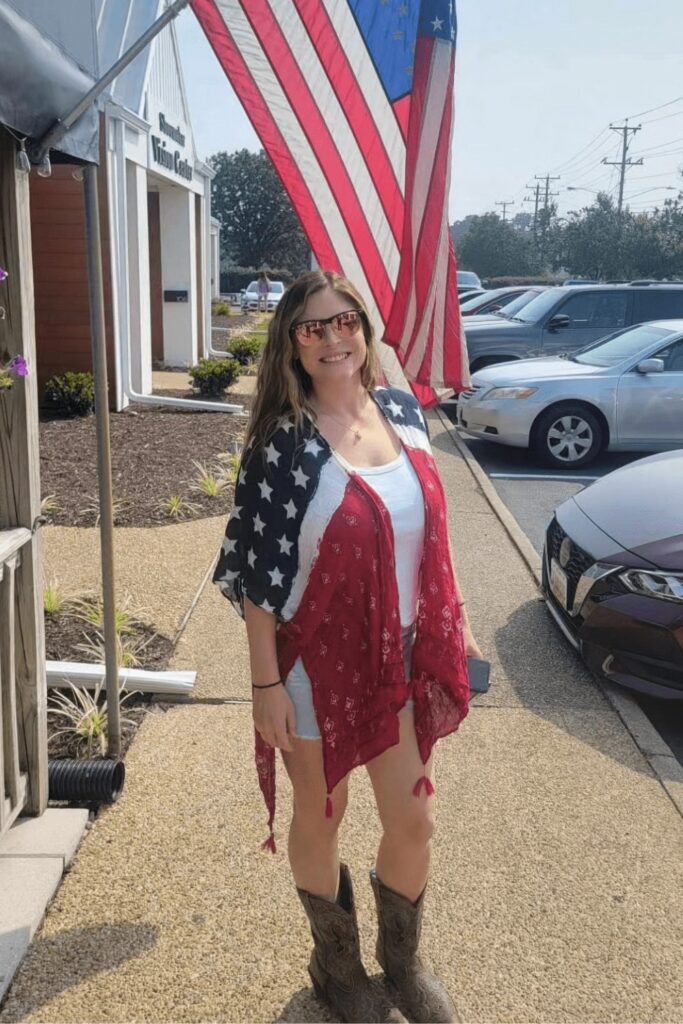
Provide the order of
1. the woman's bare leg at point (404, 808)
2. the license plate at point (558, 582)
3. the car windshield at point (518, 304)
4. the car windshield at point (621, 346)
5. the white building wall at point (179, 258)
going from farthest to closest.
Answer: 1. the white building wall at point (179, 258)
2. the car windshield at point (518, 304)
3. the car windshield at point (621, 346)
4. the license plate at point (558, 582)
5. the woman's bare leg at point (404, 808)

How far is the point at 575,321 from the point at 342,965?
12.1m

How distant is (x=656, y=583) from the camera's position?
439cm

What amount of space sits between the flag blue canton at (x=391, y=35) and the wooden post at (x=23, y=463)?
1.24m

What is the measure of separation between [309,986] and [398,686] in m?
0.99

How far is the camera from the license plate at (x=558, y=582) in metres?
4.98

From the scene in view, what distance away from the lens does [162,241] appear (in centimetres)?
1712

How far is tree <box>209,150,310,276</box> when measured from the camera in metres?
74.8

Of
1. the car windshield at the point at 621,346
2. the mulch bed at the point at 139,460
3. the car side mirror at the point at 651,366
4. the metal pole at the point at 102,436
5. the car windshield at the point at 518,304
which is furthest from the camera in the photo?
the car windshield at the point at 518,304

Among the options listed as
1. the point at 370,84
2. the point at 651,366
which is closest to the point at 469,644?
the point at 370,84

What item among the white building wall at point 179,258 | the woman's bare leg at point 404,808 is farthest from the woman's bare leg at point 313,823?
the white building wall at point 179,258

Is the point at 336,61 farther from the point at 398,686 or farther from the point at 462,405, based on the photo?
the point at 462,405

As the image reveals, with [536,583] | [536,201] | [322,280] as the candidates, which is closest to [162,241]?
[536,583]

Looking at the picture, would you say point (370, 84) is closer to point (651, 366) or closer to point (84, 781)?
point (84, 781)

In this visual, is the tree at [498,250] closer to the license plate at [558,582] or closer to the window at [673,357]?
the window at [673,357]
